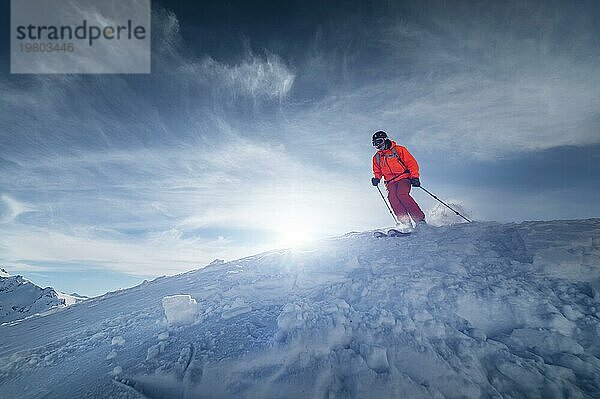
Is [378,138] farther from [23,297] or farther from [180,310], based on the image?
[23,297]

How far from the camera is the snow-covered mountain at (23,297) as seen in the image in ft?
378

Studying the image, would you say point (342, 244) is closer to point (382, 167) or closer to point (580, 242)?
point (382, 167)

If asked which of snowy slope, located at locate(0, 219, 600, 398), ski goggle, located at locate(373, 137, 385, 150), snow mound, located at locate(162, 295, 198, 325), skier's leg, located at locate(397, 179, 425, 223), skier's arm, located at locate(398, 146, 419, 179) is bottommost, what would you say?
snowy slope, located at locate(0, 219, 600, 398)

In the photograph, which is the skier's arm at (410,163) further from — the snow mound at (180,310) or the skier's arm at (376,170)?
the snow mound at (180,310)

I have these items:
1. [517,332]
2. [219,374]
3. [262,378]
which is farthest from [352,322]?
[517,332]

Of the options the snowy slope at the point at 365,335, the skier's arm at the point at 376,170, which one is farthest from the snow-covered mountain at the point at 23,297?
the skier's arm at the point at 376,170

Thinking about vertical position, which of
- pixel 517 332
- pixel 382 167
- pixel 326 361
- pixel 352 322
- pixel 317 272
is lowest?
pixel 517 332

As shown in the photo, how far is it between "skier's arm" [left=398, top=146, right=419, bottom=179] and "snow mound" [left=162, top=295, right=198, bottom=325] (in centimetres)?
752

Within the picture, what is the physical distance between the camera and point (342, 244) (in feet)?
29.7

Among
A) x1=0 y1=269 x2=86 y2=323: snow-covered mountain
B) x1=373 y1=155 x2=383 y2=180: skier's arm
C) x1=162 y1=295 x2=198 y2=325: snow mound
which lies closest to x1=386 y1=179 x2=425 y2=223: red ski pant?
x1=373 y1=155 x2=383 y2=180: skier's arm

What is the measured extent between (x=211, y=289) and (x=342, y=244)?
414 cm

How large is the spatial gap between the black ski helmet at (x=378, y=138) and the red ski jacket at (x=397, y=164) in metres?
0.32

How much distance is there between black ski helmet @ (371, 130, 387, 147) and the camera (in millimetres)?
9722

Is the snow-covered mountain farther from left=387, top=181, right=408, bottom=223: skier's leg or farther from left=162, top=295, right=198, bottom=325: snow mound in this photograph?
left=387, top=181, right=408, bottom=223: skier's leg
